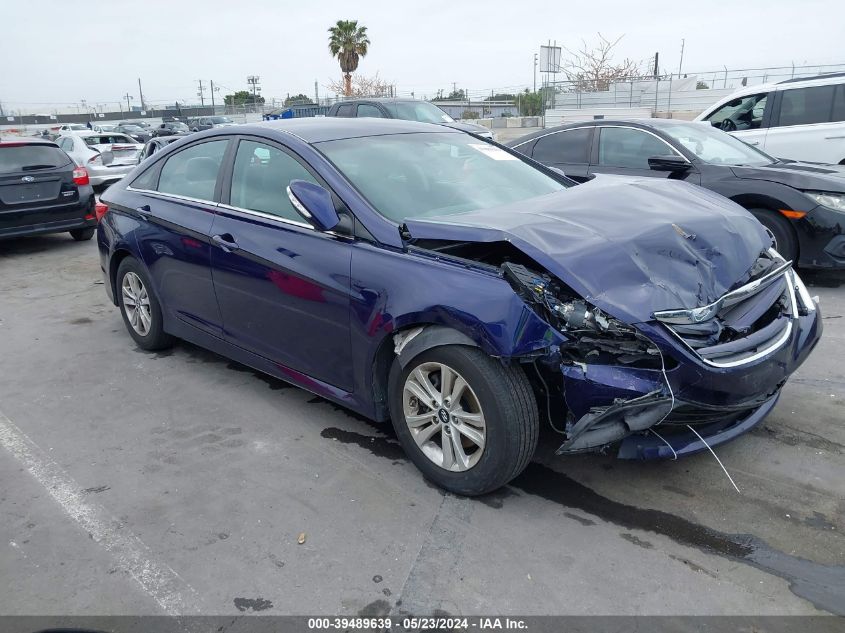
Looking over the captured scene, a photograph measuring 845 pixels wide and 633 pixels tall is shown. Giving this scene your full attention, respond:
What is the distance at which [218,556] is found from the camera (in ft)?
9.31

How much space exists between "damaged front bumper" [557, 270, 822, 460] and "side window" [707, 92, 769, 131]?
7.43 metres

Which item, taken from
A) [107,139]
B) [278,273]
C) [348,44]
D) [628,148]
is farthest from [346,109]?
[348,44]

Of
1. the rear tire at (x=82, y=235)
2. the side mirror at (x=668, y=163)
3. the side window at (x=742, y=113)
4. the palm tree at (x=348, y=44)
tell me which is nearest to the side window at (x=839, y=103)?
the side window at (x=742, y=113)

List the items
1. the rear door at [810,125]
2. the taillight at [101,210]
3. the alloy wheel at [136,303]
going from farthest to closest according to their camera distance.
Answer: the rear door at [810,125]
the taillight at [101,210]
the alloy wheel at [136,303]

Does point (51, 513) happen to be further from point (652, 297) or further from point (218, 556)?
point (652, 297)

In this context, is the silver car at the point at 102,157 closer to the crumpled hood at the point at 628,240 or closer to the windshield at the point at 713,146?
the windshield at the point at 713,146

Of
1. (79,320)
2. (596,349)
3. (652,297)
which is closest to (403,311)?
(596,349)

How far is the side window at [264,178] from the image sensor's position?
3838 millimetres

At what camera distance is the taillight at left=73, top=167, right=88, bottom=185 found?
9.45 metres

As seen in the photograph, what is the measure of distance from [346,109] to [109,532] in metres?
12.3

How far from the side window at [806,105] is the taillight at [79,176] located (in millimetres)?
9564

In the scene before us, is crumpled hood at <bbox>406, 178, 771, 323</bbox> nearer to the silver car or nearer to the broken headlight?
the broken headlight

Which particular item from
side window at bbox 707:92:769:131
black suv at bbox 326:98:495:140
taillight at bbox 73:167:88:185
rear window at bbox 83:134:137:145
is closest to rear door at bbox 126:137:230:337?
taillight at bbox 73:167:88:185

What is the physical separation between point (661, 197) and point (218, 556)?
2866 mm
